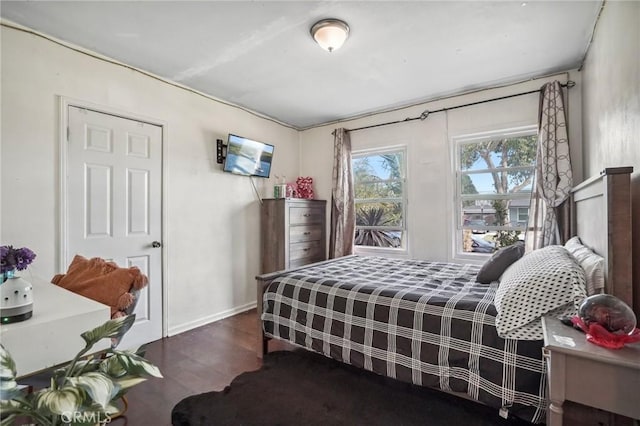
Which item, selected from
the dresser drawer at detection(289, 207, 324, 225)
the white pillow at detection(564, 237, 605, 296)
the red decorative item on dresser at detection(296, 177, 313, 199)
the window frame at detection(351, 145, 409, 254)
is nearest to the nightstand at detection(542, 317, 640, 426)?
the white pillow at detection(564, 237, 605, 296)

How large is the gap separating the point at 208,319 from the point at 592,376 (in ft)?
10.7

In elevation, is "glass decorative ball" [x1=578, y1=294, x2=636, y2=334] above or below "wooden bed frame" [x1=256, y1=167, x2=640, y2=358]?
below

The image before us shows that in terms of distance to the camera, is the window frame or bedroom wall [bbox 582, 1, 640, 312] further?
the window frame

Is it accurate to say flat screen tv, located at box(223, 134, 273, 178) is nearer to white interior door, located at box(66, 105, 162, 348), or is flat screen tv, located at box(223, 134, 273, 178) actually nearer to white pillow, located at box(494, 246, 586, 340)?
white interior door, located at box(66, 105, 162, 348)

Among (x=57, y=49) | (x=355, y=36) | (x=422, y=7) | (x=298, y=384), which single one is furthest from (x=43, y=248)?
(x=422, y=7)

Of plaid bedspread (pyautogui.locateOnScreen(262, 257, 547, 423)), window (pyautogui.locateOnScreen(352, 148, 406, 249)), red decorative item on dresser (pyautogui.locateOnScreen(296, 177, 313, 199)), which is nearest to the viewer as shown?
plaid bedspread (pyautogui.locateOnScreen(262, 257, 547, 423))

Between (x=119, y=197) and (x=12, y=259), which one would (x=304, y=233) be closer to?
(x=119, y=197)

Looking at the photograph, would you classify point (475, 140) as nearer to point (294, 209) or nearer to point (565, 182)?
point (565, 182)

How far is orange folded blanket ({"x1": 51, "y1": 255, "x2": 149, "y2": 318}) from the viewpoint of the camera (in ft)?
5.41

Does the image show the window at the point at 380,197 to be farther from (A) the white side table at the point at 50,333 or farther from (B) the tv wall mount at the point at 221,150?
(A) the white side table at the point at 50,333

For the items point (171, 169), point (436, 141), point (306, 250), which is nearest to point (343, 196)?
point (306, 250)

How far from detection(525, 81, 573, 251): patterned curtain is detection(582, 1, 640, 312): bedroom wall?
0.82 ft

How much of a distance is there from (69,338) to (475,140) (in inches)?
148

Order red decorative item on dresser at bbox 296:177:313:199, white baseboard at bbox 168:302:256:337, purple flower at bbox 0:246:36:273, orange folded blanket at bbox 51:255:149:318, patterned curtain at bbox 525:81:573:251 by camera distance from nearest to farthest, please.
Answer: purple flower at bbox 0:246:36:273 < orange folded blanket at bbox 51:255:149:318 < patterned curtain at bbox 525:81:573:251 < white baseboard at bbox 168:302:256:337 < red decorative item on dresser at bbox 296:177:313:199
